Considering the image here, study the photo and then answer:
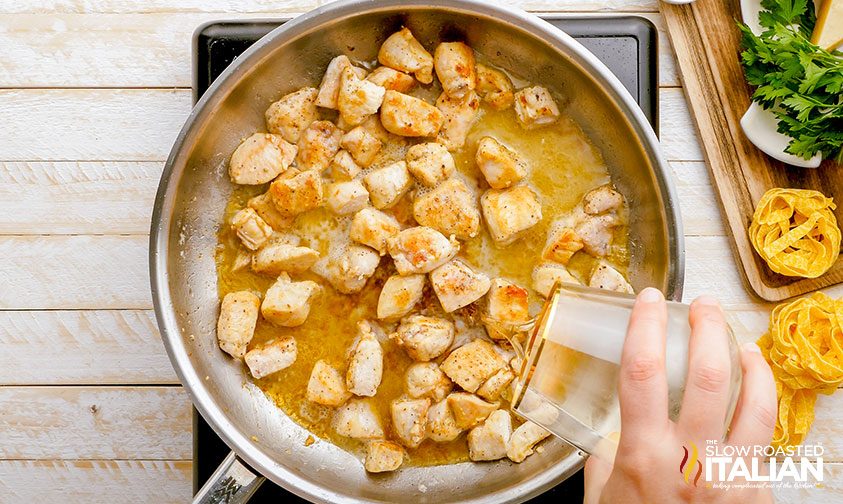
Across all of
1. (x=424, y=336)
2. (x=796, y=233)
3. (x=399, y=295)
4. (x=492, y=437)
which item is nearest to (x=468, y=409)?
(x=492, y=437)

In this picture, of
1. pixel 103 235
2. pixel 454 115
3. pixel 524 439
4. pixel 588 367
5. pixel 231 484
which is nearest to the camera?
pixel 588 367

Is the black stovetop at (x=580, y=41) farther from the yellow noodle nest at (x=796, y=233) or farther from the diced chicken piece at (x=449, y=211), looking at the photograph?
the diced chicken piece at (x=449, y=211)

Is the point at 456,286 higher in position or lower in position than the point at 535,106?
lower

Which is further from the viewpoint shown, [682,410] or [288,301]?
[288,301]

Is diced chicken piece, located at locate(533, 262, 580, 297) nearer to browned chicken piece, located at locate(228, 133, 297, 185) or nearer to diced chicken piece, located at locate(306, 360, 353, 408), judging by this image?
diced chicken piece, located at locate(306, 360, 353, 408)

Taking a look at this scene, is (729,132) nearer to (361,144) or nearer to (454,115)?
(454,115)

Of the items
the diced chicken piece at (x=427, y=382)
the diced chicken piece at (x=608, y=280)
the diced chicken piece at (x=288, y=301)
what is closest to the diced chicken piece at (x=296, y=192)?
the diced chicken piece at (x=288, y=301)

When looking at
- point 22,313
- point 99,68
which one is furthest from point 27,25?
point 22,313

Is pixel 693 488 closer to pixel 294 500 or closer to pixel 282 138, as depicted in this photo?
pixel 294 500
